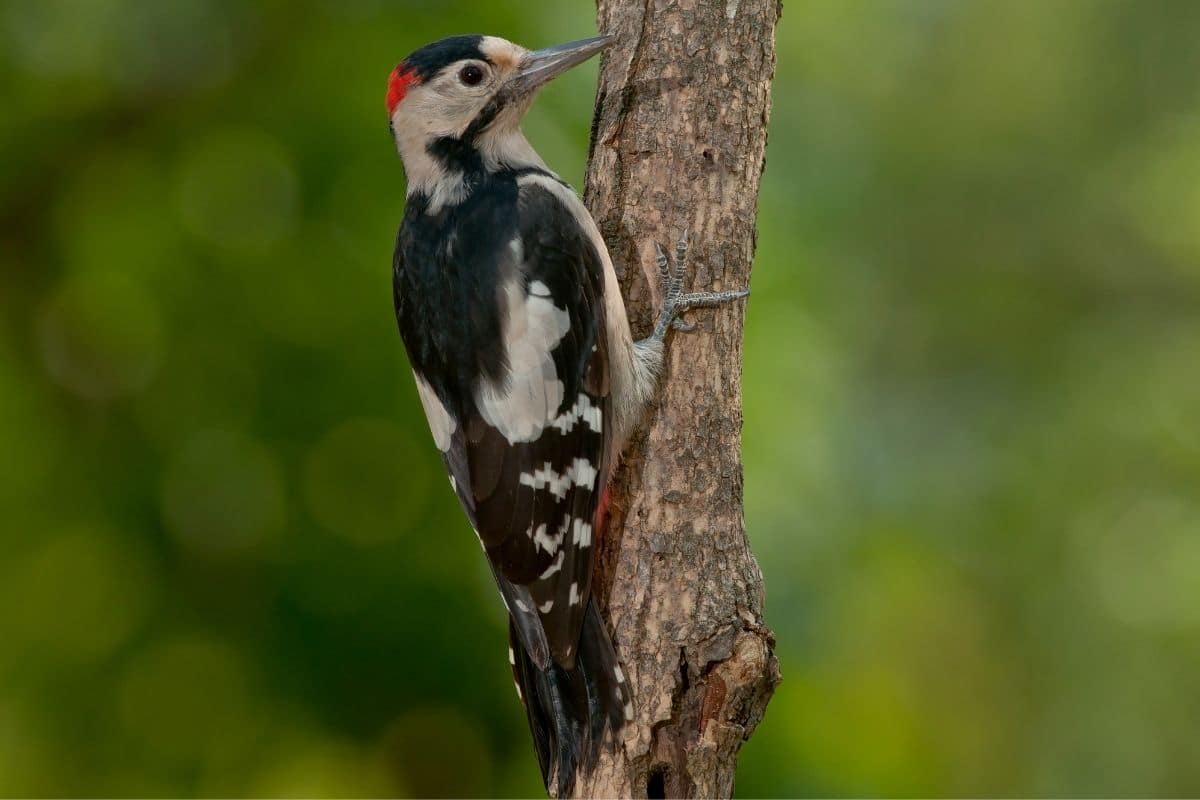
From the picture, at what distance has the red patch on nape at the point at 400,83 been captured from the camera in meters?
3.23

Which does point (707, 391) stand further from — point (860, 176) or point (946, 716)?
point (860, 176)

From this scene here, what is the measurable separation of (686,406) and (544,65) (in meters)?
1.03

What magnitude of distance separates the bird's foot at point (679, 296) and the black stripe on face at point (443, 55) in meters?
0.77

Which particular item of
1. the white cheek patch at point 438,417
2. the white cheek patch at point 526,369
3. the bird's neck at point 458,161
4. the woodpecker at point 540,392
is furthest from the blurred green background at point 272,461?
the white cheek patch at point 526,369

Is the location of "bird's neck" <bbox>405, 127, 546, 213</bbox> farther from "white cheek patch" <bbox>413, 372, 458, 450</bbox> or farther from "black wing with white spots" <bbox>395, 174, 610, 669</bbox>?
"white cheek patch" <bbox>413, 372, 458, 450</bbox>

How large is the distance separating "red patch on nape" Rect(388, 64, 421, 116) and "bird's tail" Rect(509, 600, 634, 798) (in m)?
1.49

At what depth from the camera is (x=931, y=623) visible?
5.60 meters

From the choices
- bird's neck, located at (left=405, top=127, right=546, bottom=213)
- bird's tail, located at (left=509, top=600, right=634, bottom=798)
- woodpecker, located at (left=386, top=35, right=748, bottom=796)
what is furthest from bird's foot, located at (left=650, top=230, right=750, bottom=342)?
bird's tail, located at (left=509, top=600, right=634, bottom=798)

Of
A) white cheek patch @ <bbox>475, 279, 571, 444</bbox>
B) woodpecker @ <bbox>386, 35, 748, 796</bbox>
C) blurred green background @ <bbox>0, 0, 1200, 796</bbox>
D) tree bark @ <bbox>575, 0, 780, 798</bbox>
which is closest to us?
tree bark @ <bbox>575, 0, 780, 798</bbox>

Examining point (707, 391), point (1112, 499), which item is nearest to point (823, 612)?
point (707, 391)

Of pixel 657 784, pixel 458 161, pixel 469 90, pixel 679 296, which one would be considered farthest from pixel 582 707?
pixel 469 90

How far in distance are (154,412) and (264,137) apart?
3.66 feet

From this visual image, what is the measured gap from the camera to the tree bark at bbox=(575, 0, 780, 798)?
2691mm

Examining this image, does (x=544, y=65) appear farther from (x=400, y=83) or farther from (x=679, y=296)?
(x=679, y=296)
